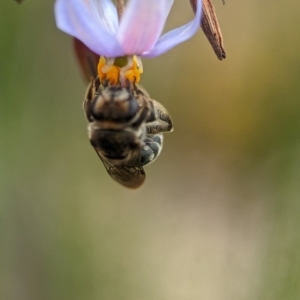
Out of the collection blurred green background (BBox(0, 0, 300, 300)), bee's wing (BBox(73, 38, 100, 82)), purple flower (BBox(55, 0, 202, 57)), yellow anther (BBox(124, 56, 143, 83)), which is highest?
purple flower (BBox(55, 0, 202, 57))

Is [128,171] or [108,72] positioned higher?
[108,72]

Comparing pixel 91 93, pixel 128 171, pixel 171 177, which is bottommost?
pixel 171 177

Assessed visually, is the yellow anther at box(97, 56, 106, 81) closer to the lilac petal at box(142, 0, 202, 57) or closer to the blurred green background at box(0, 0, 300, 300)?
the lilac petal at box(142, 0, 202, 57)

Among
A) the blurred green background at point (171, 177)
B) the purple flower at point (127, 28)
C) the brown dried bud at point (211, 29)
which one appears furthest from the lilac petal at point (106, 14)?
the blurred green background at point (171, 177)

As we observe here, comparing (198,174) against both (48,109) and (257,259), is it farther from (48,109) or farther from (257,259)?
(48,109)

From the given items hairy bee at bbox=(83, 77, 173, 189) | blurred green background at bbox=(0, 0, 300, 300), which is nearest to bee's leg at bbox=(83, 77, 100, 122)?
hairy bee at bbox=(83, 77, 173, 189)

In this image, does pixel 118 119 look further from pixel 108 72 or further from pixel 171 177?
pixel 171 177

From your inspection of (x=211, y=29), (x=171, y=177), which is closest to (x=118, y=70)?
(x=211, y=29)
